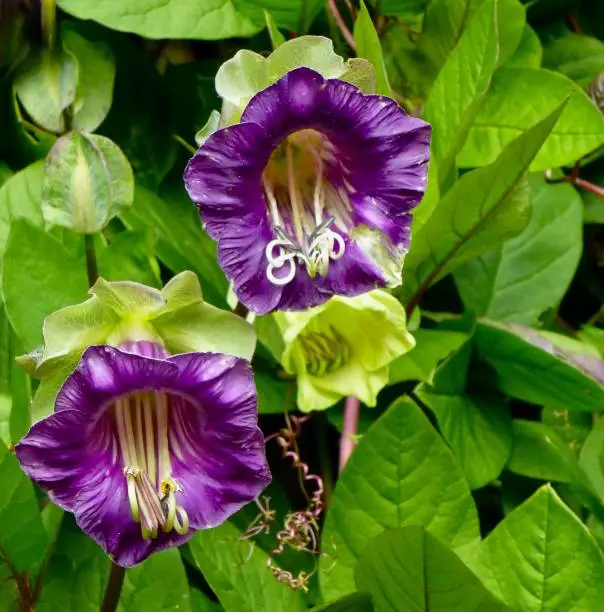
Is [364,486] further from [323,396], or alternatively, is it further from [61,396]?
[61,396]

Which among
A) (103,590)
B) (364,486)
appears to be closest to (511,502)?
(364,486)

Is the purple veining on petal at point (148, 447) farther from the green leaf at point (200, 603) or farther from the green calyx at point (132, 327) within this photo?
the green leaf at point (200, 603)

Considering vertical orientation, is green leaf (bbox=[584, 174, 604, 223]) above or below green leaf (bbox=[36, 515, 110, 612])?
above

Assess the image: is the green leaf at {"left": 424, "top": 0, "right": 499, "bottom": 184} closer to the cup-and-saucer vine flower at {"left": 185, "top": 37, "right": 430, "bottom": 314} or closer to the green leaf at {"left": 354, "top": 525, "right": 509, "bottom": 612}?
the cup-and-saucer vine flower at {"left": 185, "top": 37, "right": 430, "bottom": 314}

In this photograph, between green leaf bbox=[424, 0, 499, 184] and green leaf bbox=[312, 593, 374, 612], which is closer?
green leaf bbox=[312, 593, 374, 612]

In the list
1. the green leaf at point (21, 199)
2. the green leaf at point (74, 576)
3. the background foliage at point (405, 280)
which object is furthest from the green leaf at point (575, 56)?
the green leaf at point (74, 576)

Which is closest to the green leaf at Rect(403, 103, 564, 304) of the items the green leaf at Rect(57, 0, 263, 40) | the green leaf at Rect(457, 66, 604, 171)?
the green leaf at Rect(457, 66, 604, 171)
